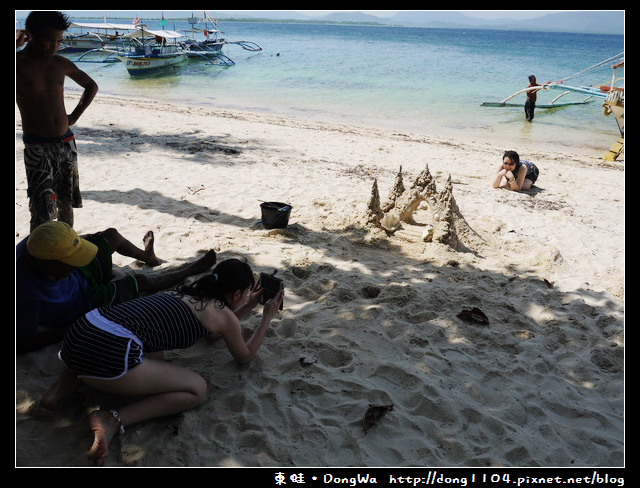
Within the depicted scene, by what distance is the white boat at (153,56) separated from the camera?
84.6ft

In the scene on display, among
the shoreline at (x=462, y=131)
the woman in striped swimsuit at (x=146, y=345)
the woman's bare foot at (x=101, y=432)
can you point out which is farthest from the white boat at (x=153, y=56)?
the woman's bare foot at (x=101, y=432)

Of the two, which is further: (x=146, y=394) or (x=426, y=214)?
(x=426, y=214)

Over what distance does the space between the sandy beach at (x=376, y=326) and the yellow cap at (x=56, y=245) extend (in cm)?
71

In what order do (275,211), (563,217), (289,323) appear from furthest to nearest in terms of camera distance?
(563,217) → (275,211) → (289,323)

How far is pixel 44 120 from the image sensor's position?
4234 millimetres

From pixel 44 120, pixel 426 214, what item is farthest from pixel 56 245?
pixel 426 214

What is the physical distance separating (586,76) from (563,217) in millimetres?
32390

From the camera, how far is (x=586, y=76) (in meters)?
33.5

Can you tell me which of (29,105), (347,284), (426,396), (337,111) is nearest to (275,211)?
(347,284)

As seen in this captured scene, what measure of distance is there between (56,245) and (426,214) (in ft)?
15.2

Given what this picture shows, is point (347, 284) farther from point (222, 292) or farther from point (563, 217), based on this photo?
point (563, 217)

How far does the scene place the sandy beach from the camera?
8.64 feet

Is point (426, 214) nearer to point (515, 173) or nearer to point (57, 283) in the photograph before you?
point (515, 173)

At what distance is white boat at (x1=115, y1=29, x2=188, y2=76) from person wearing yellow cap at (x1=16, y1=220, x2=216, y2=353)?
25151 millimetres
